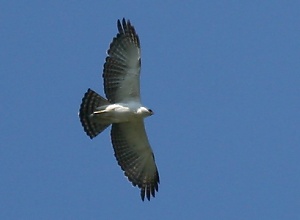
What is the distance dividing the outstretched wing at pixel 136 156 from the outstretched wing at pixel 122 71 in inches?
31.4


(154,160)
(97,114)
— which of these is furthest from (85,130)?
(154,160)

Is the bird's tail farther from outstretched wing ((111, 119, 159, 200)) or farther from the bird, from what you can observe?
outstretched wing ((111, 119, 159, 200))

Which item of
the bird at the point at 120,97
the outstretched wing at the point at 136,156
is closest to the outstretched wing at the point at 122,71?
the bird at the point at 120,97

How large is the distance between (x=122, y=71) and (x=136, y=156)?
216 cm

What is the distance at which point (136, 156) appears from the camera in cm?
2288

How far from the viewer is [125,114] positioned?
21719 mm

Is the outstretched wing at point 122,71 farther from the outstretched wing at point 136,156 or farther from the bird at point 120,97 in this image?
the outstretched wing at point 136,156

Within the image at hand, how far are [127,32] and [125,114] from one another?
190cm

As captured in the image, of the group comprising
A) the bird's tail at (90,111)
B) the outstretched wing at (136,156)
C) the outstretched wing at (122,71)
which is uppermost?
the outstretched wing at (122,71)

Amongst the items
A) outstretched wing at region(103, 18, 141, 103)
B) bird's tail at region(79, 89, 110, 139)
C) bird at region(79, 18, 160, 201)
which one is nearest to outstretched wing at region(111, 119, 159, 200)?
bird at region(79, 18, 160, 201)

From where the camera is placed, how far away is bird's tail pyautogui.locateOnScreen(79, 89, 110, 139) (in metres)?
21.9

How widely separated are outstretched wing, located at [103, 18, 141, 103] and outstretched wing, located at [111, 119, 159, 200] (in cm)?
80

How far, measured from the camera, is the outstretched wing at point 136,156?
22469mm

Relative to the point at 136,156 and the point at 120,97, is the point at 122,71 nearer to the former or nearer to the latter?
the point at 120,97
